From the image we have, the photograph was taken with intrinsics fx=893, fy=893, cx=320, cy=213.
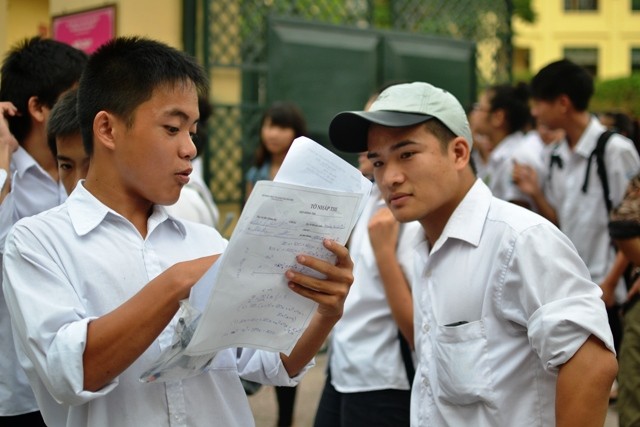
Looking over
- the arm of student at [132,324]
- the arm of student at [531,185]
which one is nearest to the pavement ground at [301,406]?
the arm of student at [531,185]

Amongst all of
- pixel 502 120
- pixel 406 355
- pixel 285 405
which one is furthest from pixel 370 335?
pixel 502 120

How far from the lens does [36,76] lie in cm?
299

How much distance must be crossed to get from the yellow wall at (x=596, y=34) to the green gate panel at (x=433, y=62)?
92.3ft

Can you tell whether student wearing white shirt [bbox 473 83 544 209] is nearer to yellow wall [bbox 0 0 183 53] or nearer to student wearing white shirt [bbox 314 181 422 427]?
yellow wall [bbox 0 0 183 53]

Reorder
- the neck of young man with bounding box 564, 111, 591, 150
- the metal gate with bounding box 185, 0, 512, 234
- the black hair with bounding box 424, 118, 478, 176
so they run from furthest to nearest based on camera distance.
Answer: the metal gate with bounding box 185, 0, 512, 234 < the neck of young man with bounding box 564, 111, 591, 150 < the black hair with bounding box 424, 118, 478, 176

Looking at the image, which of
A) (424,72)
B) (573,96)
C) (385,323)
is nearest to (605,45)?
(424,72)

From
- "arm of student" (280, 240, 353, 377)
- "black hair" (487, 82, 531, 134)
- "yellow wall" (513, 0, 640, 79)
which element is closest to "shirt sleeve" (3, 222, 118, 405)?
"arm of student" (280, 240, 353, 377)

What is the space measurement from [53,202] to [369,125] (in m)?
1.13

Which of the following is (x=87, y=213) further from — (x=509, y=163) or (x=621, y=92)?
(x=621, y=92)

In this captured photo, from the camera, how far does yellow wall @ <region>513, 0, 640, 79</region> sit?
35.2 meters

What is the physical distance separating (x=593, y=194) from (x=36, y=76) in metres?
3.56

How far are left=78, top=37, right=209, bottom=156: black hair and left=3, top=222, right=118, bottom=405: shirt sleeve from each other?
0.35 meters

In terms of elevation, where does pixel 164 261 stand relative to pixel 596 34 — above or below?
above

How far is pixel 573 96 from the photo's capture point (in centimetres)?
546
